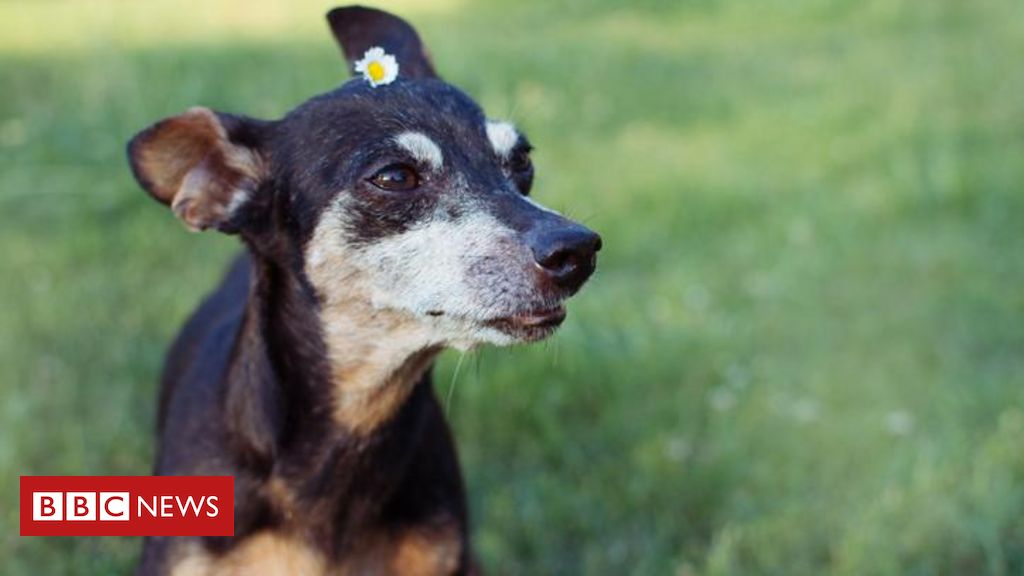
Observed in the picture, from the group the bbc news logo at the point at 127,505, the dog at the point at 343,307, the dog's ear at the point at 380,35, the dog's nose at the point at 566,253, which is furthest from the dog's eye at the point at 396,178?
Answer: the bbc news logo at the point at 127,505

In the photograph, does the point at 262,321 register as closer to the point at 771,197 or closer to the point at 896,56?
the point at 771,197

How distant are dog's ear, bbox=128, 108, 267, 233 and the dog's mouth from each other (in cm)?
75

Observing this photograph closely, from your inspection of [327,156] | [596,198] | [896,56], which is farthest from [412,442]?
[896,56]

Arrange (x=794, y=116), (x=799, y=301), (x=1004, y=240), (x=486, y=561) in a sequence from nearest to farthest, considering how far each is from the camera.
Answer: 1. (x=486, y=561)
2. (x=799, y=301)
3. (x=1004, y=240)
4. (x=794, y=116)

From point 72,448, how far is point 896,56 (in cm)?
674

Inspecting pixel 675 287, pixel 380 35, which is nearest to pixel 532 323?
pixel 380 35

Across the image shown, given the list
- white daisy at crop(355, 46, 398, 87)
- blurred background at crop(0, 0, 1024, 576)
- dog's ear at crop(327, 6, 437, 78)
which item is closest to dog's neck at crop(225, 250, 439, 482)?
white daisy at crop(355, 46, 398, 87)

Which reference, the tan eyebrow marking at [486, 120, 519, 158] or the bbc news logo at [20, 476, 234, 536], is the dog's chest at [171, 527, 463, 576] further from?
the tan eyebrow marking at [486, 120, 519, 158]

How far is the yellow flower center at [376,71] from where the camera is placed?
359 cm

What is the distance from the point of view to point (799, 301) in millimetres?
6355

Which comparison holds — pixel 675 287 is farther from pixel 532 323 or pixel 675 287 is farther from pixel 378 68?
pixel 532 323

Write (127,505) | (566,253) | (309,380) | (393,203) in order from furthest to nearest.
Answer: (127,505) < (309,380) < (393,203) < (566,253)

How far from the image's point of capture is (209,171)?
3572 millimetres

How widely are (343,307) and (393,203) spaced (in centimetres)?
29
